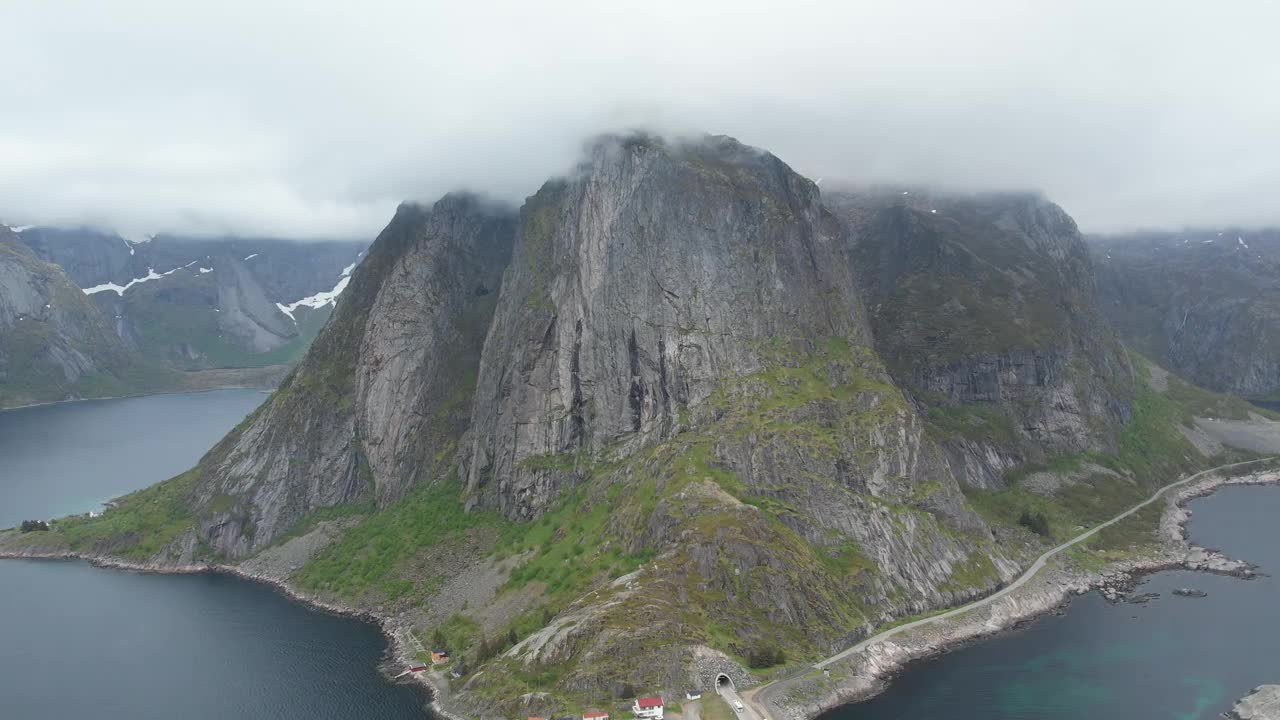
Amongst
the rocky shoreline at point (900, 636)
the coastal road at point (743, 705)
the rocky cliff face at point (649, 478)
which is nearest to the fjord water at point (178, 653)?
the rocky shoreline at point (900, 636)

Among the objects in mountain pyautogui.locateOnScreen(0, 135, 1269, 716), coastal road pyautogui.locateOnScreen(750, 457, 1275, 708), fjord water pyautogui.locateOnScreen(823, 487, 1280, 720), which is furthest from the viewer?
mountain pyautogui.locateOnScreen(0, 135, 1269, 716)

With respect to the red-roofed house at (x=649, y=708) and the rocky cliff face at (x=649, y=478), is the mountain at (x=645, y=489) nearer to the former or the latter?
the rocky cliff face at (x=649, y=478)

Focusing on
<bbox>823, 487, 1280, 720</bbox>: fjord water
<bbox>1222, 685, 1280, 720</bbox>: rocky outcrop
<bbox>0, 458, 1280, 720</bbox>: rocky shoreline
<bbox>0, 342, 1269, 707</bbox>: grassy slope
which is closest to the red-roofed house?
<bbox>0, 342, 1269, 707</bbox>: grassy slope

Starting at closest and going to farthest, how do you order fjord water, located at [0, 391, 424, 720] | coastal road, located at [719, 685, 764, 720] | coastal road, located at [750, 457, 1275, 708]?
coastal road, located at [719, 685, 764, 720], coastal road, located at [750, 457, 1275, 708], fjord water, located at [0, 391, 424, 720]

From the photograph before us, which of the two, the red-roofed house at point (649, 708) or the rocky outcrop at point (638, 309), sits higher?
the rocky outcrop at point (638, 309)

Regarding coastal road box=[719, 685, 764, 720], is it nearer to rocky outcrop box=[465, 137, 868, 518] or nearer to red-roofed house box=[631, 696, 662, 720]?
red-roofed house box=[631, 696, 662, 720]

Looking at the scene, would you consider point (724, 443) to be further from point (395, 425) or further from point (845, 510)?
point (395, 425)
